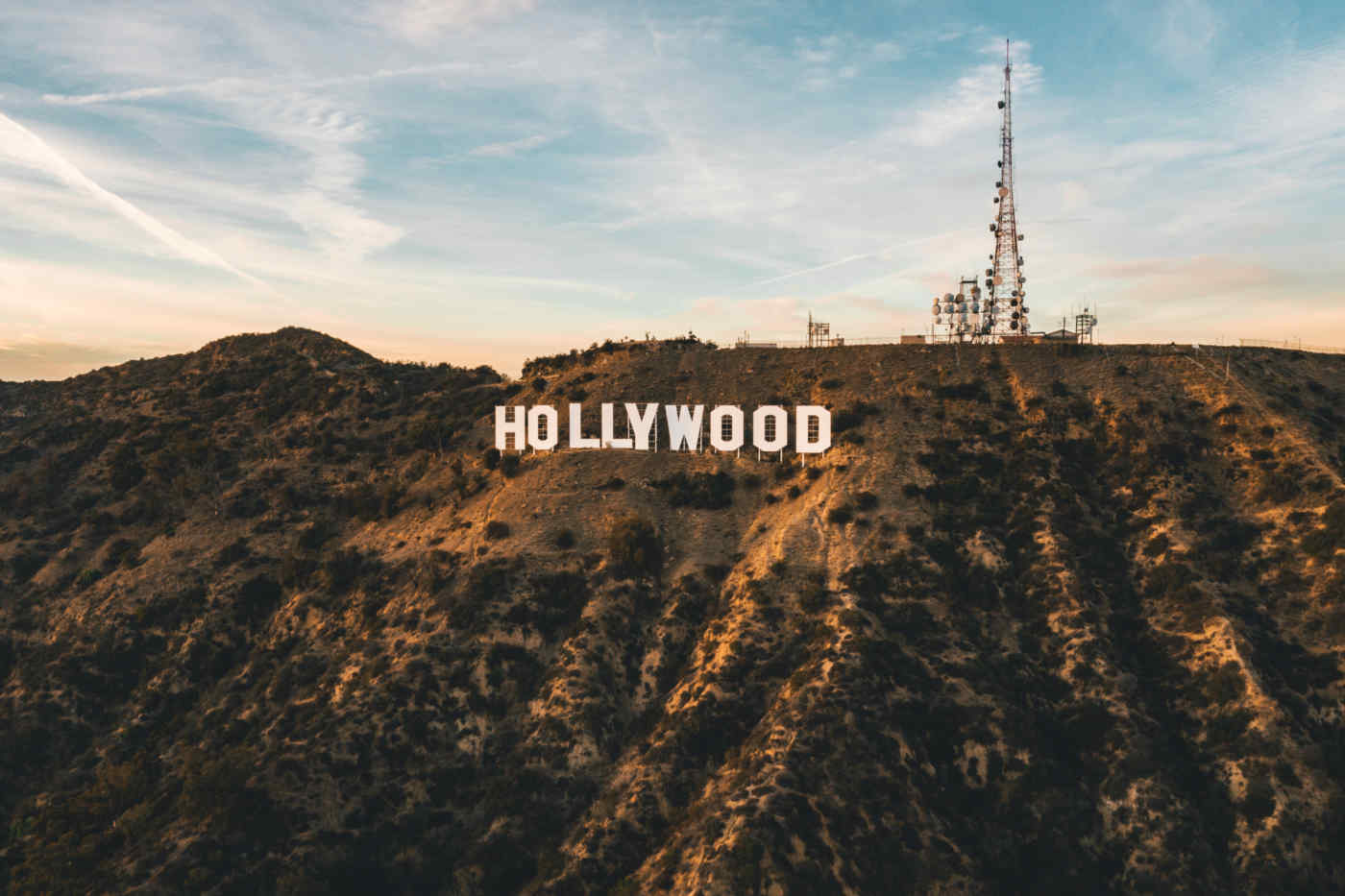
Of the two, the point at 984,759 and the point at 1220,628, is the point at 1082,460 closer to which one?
the point at 1220,628

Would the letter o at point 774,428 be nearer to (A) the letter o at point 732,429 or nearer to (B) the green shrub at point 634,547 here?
(A) the letter o at point 732,429

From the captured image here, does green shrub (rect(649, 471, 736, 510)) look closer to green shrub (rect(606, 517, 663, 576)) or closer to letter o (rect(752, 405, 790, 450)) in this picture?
letter o (rect(752, 405, 790, 450))

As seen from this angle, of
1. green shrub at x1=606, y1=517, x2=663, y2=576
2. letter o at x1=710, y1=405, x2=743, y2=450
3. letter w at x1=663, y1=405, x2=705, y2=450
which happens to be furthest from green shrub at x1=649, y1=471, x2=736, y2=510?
green shrub at x1=606, y1=517, x2=663, y2=576

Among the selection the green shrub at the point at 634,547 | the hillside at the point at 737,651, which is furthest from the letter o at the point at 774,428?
the green shrub at the point at 634,547

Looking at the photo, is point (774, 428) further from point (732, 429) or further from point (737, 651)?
point (737, 651)

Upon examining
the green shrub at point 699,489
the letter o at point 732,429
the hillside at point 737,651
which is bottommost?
the hillside at point 737,651

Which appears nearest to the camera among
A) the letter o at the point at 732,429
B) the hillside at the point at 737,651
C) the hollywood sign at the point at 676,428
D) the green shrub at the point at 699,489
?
the hillside at the point at 737,651

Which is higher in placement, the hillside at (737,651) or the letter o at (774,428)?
the letter o at (774,428)
